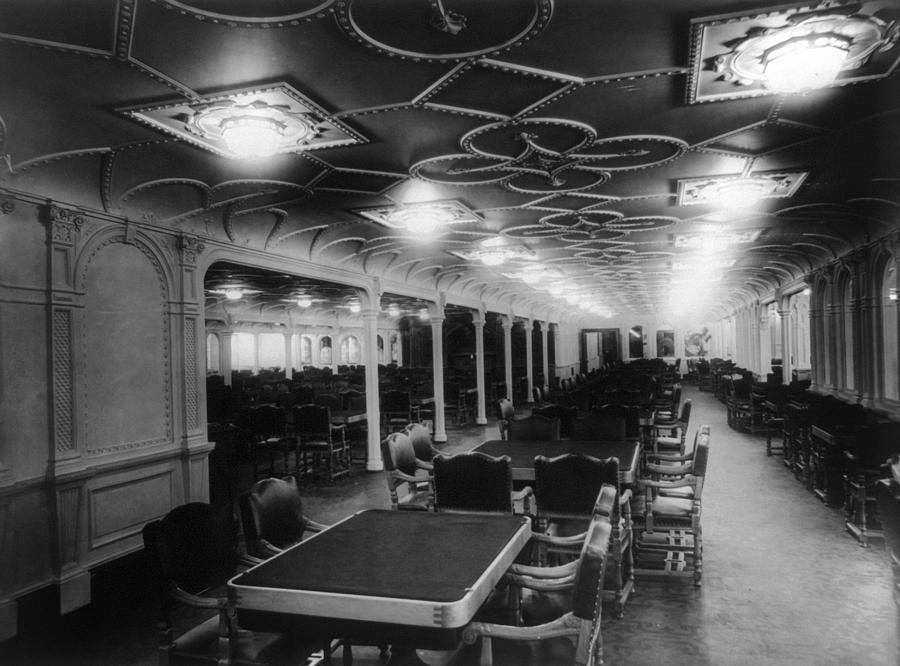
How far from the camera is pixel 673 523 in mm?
4449

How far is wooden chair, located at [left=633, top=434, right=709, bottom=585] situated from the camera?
170 inches

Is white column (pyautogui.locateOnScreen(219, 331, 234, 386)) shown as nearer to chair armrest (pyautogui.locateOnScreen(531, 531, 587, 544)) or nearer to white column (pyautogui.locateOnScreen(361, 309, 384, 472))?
white column (pyautogui.locateOnScreen(361, 309, 384, 472))

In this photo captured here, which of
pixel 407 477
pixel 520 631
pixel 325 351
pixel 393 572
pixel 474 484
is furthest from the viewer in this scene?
pixel 325 351

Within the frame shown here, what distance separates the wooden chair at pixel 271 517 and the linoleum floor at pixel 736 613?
2.55 ft

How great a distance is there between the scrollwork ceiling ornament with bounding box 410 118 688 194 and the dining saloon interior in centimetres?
4

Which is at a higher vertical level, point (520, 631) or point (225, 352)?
point (225, 352)

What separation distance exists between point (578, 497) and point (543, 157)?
2442mm

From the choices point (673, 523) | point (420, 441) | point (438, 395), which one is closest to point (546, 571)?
point (673, 523)

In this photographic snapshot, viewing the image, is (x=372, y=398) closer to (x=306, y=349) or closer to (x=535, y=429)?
(x=535, y=429)

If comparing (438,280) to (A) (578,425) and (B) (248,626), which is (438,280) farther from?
(B) (248,626)

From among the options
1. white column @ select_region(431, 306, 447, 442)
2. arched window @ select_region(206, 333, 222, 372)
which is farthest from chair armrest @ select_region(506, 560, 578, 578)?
arched window @ select_region(206, 333, 222, 372)

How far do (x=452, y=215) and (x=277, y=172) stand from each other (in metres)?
2.25

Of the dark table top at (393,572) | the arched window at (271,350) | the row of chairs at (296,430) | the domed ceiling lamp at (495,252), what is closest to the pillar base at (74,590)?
the dark table top at (393,572)

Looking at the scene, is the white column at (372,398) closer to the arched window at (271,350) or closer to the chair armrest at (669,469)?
the chair armrest at (669,469)
